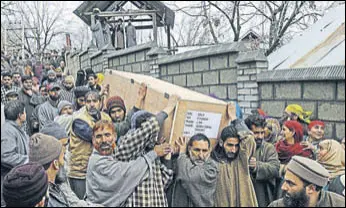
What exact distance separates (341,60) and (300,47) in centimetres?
153

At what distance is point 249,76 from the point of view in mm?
5957

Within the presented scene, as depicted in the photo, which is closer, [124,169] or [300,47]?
[124,169]

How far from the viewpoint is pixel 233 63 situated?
639 centimetres

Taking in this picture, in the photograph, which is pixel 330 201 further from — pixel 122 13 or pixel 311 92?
pixel 122 13

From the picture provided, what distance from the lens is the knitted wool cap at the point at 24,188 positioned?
207 centimetres

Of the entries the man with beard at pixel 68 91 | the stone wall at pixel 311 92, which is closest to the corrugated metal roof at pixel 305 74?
the stone wall at pixel 311 92

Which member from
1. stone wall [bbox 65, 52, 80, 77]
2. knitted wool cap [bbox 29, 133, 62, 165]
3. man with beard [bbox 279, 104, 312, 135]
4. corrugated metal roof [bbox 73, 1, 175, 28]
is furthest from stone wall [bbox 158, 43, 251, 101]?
stone wall [bbox 65, 52, 80, 77]

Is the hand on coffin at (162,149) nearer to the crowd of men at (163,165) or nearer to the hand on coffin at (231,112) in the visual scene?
the crowd of men at (163,165)

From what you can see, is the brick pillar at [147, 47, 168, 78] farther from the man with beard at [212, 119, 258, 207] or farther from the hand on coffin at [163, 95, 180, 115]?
the man with beard at [212, 119, 258, 207]

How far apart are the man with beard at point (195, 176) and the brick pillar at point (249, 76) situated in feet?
8.88

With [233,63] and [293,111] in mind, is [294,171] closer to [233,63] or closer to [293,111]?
[293,111]

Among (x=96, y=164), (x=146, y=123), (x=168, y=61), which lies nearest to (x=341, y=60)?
(x=146, y=123)

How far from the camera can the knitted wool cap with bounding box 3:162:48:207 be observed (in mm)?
2070

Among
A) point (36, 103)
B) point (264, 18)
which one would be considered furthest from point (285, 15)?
point (36, 103)
